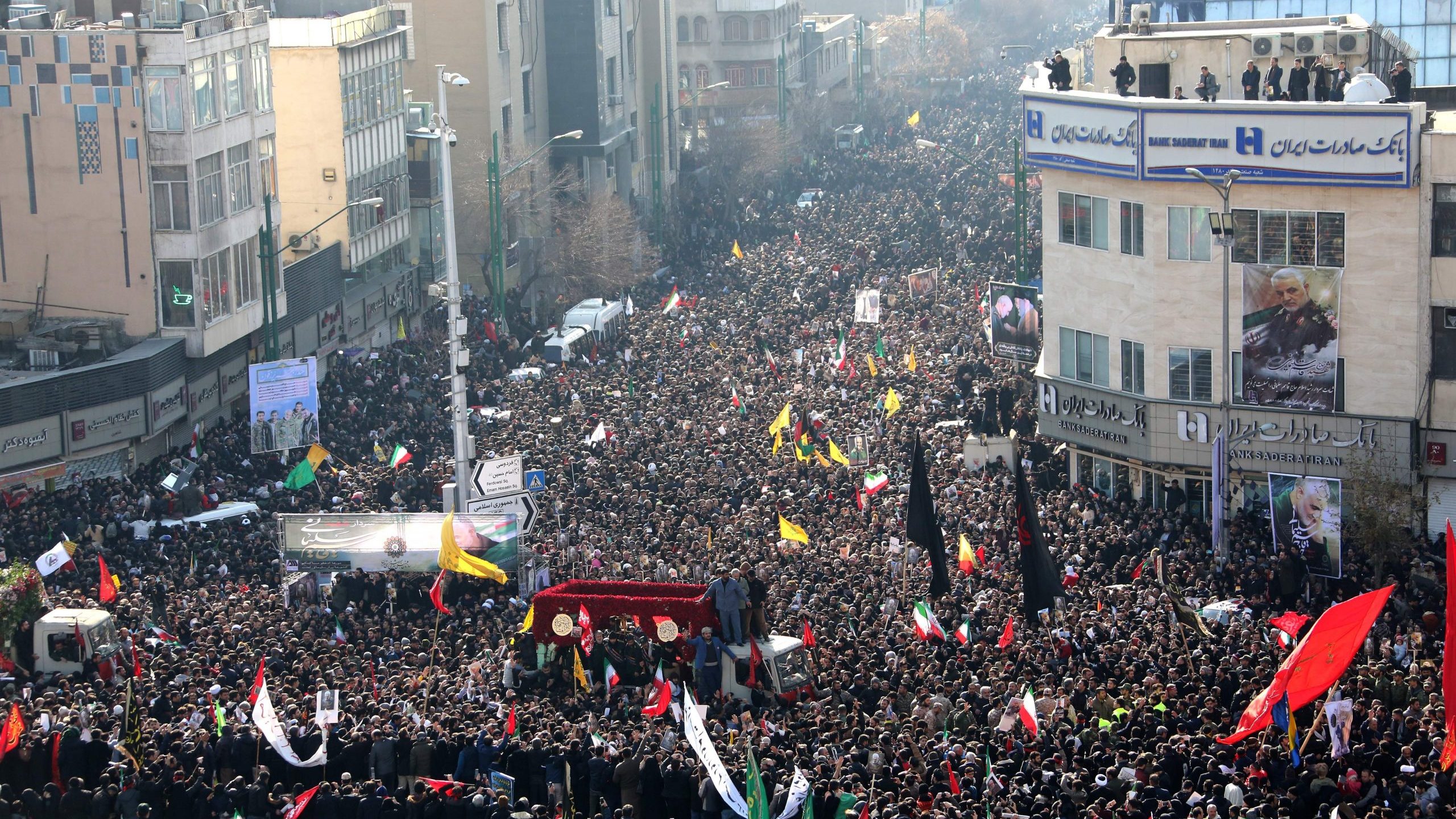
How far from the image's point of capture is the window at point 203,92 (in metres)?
47.5

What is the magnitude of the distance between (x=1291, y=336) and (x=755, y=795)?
19.4 m

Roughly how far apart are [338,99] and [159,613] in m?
29.9

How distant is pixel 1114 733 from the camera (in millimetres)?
23094

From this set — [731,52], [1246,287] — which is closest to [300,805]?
[1246,287]

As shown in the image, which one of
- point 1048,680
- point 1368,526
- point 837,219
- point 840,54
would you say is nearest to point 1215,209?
point 1368,526

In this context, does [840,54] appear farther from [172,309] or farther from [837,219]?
[172,309]

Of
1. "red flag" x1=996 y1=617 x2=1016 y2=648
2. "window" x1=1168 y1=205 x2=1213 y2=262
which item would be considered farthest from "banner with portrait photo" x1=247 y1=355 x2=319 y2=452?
"red flag" x1=996 y1=617 x2=1016 y2=648

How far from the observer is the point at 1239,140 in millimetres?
36938

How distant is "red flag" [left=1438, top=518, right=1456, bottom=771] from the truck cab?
674 inches

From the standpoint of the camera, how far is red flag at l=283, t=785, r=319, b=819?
22.5 metres

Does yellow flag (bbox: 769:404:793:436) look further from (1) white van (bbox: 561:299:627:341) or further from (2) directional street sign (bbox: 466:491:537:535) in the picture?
(1) white van (bbox: 561:299:627:341)

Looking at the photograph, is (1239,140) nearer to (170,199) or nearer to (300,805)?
(300,805)

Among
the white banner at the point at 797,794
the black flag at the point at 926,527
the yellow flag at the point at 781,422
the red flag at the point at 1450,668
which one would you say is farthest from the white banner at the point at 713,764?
the yellow flag at the point at 781,422

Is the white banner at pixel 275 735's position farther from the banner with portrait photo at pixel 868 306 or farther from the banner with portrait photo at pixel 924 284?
the banner with portrait photo at pixel 924 284
